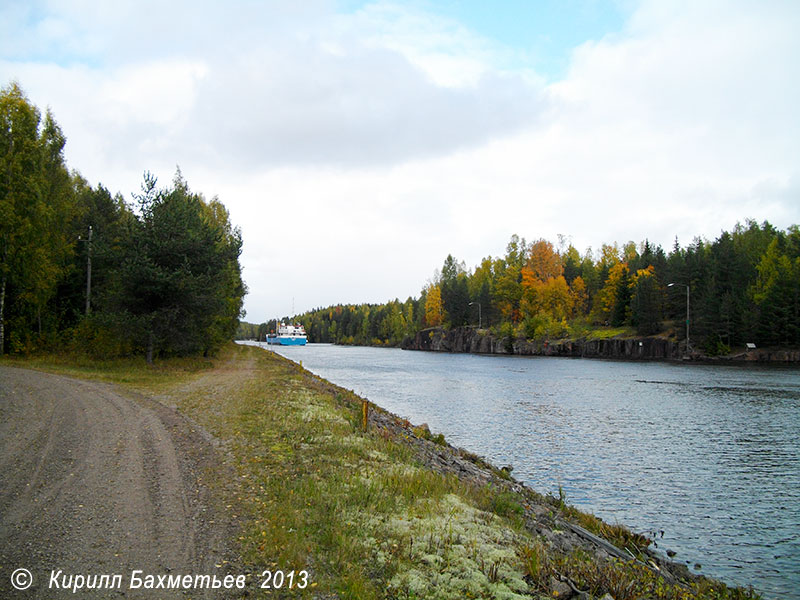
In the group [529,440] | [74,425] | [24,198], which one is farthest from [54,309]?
[529,440]

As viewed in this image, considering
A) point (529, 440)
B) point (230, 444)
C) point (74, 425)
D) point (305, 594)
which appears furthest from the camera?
point (529, 440)

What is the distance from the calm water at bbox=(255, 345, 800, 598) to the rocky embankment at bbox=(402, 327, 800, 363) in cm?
3015

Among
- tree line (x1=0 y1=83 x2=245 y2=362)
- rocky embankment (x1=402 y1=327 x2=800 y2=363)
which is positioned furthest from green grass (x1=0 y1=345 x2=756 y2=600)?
rocky embankment (x1=402 y1=327 x2=800 y2=363)

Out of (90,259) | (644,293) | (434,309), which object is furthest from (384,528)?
(434,309)

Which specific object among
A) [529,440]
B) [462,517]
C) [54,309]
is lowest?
[529,440]

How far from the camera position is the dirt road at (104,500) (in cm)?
596

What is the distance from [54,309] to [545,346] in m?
82.2

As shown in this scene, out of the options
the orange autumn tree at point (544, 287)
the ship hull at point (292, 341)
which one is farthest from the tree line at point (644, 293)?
the ship hull at point (292, 341)

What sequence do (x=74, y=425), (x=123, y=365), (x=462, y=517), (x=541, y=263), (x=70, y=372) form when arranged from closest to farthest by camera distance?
(x=462, y=517) → (x=74, y=425) → (x=70, y=372) → (x=123, y=365) → (x=541, y=263)

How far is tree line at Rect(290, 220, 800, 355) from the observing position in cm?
6906

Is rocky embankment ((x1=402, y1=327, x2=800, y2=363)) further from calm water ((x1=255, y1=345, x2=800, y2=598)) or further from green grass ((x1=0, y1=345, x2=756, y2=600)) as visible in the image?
green grass ((x1=0, y1=345, x2=756, y2=600))

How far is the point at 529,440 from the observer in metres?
21.9

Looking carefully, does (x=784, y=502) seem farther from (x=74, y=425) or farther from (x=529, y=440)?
(x=74, y=425)

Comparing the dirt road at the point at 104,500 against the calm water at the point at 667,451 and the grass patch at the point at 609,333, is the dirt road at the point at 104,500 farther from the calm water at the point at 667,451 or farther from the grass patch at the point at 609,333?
the grass patch at the point at 609,333
